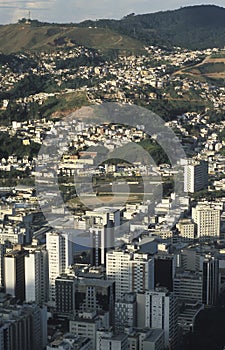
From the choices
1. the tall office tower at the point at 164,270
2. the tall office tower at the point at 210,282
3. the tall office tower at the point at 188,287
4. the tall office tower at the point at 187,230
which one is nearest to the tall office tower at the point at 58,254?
the tall office tower at the point at 164,270

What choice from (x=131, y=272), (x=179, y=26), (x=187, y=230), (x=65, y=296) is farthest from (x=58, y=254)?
(x=179, y=26)

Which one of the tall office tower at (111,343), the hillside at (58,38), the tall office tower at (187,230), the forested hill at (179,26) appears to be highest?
the forested hill at (179,26)

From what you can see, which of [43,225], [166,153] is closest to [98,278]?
[43,225]

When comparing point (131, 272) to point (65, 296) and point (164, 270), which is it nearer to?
point (164, 270)

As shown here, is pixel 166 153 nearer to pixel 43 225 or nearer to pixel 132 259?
pixel 43 225

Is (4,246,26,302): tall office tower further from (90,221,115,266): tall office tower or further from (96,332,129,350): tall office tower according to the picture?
(96,332,129,350): tall office tower

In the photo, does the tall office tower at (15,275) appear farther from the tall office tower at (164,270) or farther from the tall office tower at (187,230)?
the tall office tower at (187,230)
